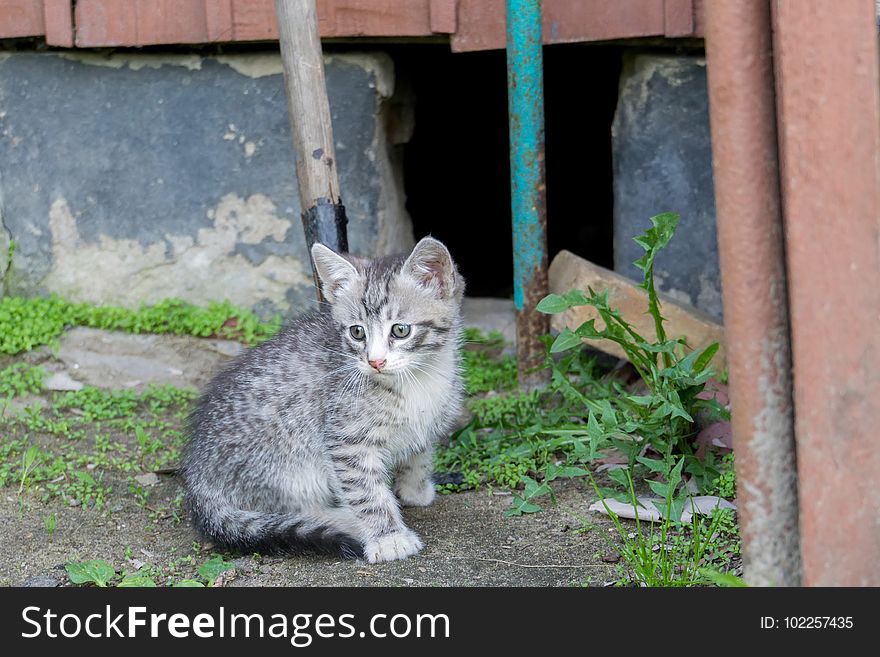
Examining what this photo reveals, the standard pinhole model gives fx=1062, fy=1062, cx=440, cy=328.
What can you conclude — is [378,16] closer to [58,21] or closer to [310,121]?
[310,121]

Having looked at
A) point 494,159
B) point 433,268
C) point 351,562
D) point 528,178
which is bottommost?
point 351,562

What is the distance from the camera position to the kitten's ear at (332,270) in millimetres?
4254

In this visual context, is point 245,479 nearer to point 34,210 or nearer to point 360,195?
point 360,195

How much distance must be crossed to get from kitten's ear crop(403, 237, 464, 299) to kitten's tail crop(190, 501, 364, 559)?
96cm

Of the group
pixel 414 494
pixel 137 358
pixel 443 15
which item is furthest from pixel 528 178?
pixel 137 358

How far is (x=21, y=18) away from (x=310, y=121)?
2081mm

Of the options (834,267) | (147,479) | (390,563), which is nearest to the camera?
(834,267)

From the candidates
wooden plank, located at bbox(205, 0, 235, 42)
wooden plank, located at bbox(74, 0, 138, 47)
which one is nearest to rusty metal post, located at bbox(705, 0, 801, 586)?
wooden plank, located at bbox(205, 0, 235, 42)

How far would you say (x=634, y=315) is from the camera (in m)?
5.09

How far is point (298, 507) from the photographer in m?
4.33

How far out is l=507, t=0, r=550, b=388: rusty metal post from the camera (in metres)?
5.15

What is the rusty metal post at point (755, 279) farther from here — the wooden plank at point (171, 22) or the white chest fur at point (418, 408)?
the wooden plank at point (171, 22)

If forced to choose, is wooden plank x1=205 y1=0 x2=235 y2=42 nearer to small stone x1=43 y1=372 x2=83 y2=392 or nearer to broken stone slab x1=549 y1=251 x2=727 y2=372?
small stone x1=43 y1=372 x2=83 y2=392

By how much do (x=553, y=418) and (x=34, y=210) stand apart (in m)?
3.18
